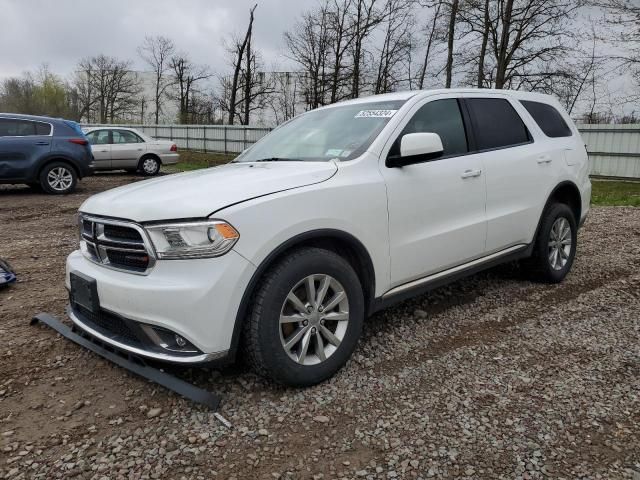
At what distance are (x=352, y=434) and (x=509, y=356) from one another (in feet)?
4.45

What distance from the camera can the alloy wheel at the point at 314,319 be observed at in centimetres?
272

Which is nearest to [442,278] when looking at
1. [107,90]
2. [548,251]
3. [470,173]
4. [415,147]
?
[470,173]

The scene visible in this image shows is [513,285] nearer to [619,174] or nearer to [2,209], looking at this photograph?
[2,209]

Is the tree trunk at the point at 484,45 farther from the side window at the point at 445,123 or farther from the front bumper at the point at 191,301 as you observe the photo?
the front bumper at the point at 191,301

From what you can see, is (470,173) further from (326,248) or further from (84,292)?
(84,292)

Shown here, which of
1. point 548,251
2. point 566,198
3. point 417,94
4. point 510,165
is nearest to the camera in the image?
point 417,94

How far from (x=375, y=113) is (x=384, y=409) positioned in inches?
78.0

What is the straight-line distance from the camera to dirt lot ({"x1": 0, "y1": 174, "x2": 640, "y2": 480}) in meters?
2.24

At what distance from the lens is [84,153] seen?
1098cm

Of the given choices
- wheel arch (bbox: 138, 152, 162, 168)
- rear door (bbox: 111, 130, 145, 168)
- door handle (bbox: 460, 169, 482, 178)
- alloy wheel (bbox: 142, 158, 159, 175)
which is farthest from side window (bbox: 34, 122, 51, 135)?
door handle (bbox: 460, 169, 482, 178)

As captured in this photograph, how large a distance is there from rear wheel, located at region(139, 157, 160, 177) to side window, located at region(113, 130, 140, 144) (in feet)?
2.17

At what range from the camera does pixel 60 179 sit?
1080 cm

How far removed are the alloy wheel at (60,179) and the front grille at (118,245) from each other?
8.90 metres

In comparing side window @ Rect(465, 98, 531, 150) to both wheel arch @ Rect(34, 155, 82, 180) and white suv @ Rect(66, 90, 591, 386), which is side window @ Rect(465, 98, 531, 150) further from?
wheel arch @ Rect(34, 155, 82, 180)
